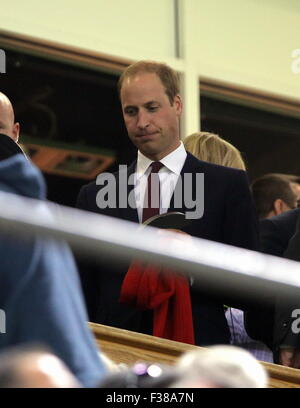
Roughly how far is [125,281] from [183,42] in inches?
170

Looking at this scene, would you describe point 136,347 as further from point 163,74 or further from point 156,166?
point 163,74

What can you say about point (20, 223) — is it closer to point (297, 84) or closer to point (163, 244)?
point (163, 244)

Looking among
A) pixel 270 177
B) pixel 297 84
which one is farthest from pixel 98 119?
pixel 270 177

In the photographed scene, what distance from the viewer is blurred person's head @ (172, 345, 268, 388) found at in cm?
241

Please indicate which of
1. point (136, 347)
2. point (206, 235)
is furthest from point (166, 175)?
point (136, 347)

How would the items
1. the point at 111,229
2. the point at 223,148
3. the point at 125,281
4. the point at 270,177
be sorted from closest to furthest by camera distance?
the point at 111,229 → the point at 125,281 → the point at 223,148 → the point at 270,177

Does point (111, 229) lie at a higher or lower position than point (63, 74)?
lower

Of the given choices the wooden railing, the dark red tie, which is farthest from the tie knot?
the wooden railing

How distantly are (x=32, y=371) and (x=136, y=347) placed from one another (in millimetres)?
1792

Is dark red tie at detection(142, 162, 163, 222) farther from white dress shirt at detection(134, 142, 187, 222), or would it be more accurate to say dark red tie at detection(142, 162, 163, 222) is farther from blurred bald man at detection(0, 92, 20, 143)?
blurred bald man at detection(0, 92, 20, 143)

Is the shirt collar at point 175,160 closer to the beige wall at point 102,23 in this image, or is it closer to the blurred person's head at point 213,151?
the blurred person's head at point 213,151

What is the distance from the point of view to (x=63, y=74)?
819 cm

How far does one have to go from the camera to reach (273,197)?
5.98m
